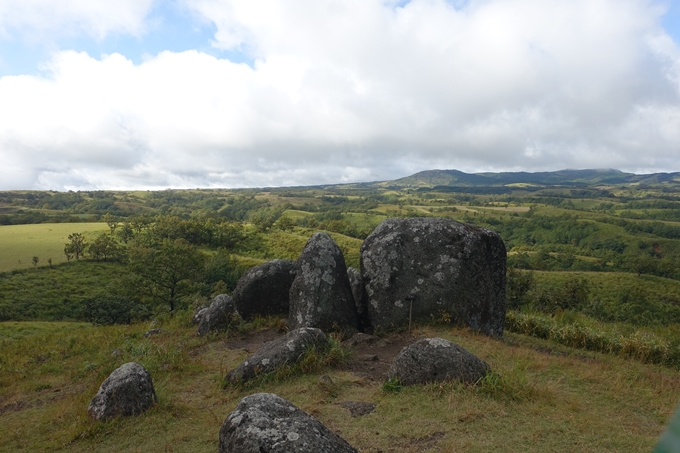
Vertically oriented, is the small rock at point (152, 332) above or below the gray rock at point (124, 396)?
below

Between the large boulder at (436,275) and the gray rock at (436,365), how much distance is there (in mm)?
5818

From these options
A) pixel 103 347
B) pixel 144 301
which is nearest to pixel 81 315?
pixel 144 301

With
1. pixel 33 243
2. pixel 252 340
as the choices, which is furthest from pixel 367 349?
pixel 33 243

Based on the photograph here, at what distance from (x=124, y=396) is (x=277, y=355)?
3.78 metres

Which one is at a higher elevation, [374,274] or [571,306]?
[374,274]

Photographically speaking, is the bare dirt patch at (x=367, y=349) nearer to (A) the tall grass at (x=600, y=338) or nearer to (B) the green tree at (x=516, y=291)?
(A) the tall grass at (x=600, y=338)

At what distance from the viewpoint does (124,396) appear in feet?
31.0

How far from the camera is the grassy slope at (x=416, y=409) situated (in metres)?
7.39

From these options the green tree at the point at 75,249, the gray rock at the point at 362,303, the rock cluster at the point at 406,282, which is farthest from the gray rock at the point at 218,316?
the green tree at the point at 75,249

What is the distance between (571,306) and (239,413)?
45252 millimetres

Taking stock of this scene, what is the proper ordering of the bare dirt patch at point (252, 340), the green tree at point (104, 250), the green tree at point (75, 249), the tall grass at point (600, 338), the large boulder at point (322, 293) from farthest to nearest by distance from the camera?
the green tree at point (104, 250)
the green tree at point (75, 249)
the bare dirt patch at point (252, 340)
the large boulder at point (322, 293)
the tall grass at point (600, 338)

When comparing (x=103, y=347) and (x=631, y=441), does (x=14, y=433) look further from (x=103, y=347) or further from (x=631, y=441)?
(x=631, y=441)

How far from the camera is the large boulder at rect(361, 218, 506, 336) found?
15.8 metres

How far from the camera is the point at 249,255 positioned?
85.7 metres
